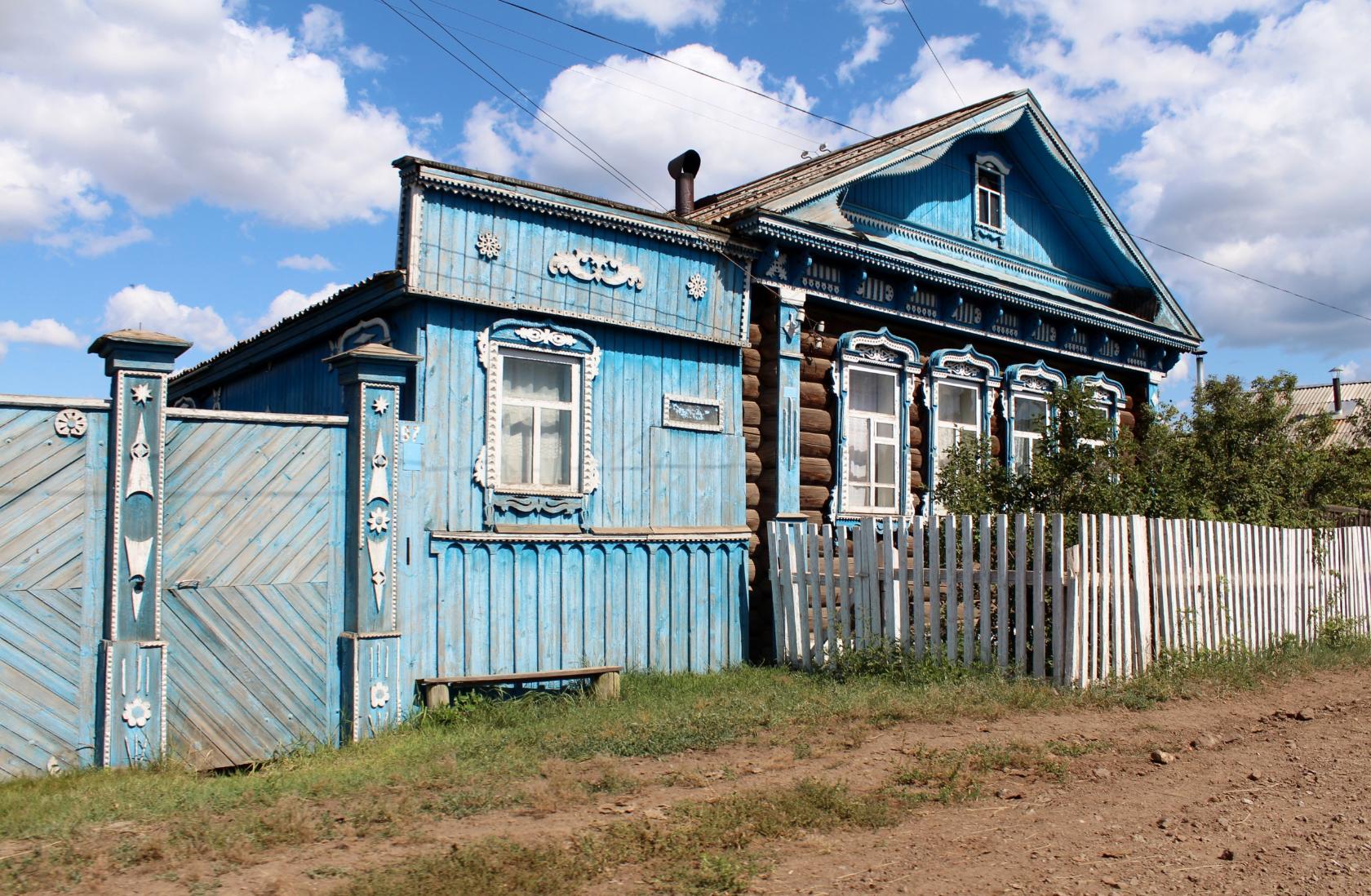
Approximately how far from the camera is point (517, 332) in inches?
350

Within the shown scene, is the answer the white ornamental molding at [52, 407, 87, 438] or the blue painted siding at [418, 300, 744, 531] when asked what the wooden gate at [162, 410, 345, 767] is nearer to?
the white ornamental molding at [52, 407, 87, 438]

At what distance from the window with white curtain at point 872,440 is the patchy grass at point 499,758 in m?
2.74

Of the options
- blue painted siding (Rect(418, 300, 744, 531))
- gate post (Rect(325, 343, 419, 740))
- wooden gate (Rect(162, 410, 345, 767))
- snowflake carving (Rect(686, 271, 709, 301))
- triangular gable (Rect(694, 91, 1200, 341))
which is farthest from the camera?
triangular gable (Rect(694, 91, 1200, 341))

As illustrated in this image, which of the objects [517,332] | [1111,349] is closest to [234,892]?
[517,332]

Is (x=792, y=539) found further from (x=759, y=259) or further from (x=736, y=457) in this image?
(x=759, y=259)

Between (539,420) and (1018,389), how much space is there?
7.22 m

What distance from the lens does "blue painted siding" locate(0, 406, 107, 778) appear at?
621 cm

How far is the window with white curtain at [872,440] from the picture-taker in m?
11.8

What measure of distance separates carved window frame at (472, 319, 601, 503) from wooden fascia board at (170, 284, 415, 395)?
0.81m

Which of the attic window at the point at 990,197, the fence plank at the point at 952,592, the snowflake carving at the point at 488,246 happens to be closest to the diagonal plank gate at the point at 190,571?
the snowflake carving at the point at 488,246

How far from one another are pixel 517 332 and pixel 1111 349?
989cm

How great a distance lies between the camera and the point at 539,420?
9078 mm

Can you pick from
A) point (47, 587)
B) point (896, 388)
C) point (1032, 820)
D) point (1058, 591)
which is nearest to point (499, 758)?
point (47, 587)

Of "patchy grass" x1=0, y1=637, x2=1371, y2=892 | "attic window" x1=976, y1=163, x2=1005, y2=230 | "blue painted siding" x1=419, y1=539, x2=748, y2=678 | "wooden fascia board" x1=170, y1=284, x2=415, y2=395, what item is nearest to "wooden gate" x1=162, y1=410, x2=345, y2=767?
"patchy grass" x1=0, y1=637, x2=1371, y2=892
